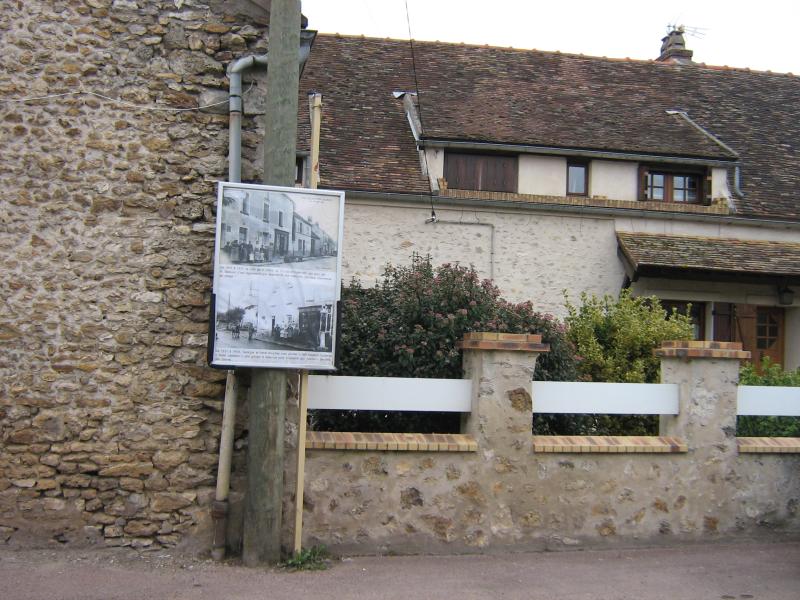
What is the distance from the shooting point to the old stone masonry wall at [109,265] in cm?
673

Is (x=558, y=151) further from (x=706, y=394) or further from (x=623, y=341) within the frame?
(x=706, y=394)

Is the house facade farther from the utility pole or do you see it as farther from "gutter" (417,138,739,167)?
the utility pole

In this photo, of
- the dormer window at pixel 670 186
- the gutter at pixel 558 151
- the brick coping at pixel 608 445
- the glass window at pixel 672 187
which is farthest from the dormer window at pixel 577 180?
the brick coping at pixel 608 445

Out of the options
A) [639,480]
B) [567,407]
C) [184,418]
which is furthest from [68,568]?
[639,480]

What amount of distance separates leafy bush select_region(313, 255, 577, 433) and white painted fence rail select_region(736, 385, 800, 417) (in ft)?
5.38

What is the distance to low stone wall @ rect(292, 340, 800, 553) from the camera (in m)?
7.00

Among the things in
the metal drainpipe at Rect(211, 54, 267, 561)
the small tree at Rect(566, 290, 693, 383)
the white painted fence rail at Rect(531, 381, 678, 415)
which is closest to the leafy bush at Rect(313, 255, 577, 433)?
the white painted fence rail at Rect(531, 381, 678, 415)

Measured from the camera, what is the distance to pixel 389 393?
7195 millimetres

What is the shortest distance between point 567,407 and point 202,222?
3413 mm

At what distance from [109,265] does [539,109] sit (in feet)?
42.3

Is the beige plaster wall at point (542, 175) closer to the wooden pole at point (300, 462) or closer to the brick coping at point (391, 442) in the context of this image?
the brick coping at point (391, 442)

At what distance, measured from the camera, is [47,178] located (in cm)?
685

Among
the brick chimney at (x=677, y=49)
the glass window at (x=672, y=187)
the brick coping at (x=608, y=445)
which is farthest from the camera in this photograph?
the brick chimney at (x=677, y=49)

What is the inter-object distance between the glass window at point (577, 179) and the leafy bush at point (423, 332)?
8.76 metres
